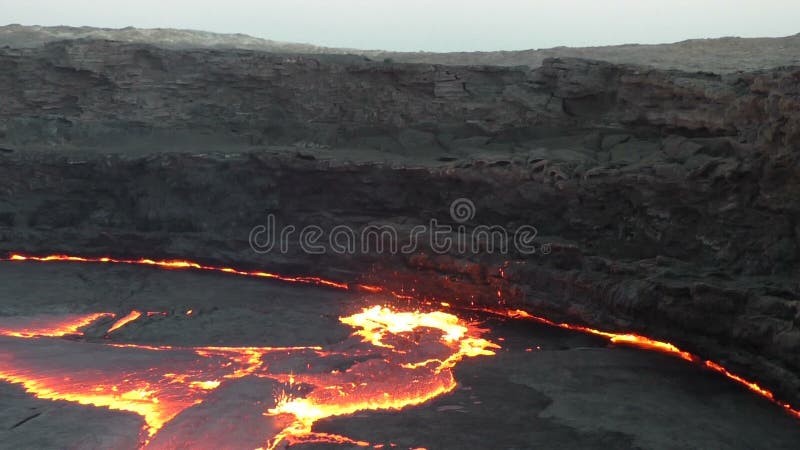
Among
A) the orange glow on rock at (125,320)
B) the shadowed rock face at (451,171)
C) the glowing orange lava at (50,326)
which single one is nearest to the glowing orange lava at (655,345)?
the shadowed rock face at (451,171)

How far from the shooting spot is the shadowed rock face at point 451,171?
26.7ft

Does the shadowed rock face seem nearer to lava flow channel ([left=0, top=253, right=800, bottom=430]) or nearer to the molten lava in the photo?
lava flow channel ([left=0, top=253, right=800, bottom=430])

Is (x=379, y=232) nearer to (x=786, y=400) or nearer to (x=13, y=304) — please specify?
(x=13, y=304)

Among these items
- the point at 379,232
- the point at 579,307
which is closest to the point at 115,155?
the point at 379,232

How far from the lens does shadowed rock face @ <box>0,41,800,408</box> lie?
8.14 m

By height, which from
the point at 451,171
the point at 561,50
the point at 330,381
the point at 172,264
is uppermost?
the point at 561,50

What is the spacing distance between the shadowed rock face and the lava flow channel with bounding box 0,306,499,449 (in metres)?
2.10

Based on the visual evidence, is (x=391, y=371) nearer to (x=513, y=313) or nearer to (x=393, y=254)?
(x=513, y=313)

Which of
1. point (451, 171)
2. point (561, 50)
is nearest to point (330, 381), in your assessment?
point (451, 171)

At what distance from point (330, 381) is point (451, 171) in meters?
4.55

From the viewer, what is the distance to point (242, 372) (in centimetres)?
767

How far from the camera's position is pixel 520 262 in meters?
10.2

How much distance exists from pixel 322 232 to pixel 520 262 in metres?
3.25

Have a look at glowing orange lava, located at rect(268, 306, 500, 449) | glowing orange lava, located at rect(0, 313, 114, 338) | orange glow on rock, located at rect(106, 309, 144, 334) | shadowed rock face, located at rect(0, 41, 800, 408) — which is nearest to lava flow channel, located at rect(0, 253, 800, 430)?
shadowed rock face, located at rect(0, 41, 800, 408)
